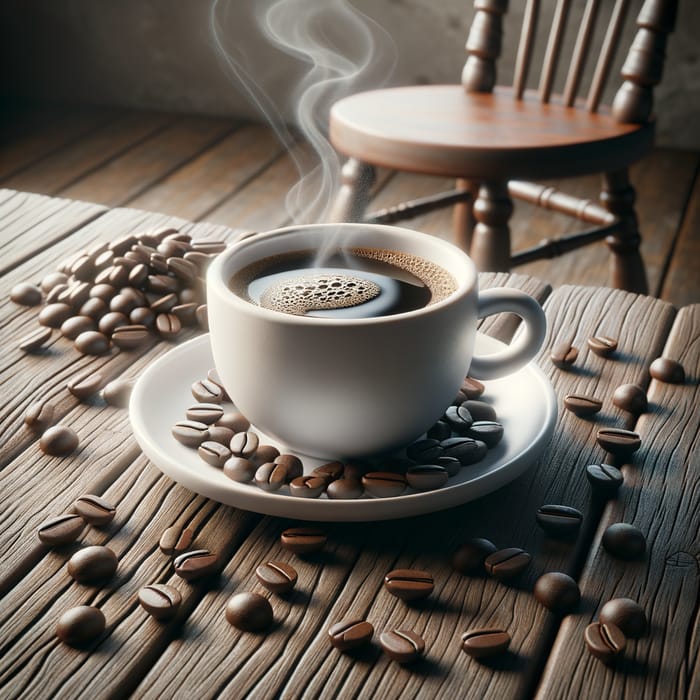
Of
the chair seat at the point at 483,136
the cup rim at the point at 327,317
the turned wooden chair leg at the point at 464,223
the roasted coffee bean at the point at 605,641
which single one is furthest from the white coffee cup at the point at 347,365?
the turned wooden chair leg at the point at 464,223

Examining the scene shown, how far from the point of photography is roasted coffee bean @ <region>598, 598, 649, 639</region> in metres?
0.59

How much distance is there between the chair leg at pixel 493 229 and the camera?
1730mm

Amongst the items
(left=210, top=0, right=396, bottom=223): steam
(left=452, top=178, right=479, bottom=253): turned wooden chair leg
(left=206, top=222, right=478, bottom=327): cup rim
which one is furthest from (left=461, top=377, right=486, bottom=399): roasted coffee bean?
(left=210, top=0, right=396, bottom=223): steam

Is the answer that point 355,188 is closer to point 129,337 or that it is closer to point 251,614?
point 129,337

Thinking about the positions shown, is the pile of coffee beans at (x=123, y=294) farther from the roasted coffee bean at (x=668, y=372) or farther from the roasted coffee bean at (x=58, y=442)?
the roasted coffee bean at (x=668, y=372)

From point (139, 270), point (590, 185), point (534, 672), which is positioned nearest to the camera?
point (534, 672)

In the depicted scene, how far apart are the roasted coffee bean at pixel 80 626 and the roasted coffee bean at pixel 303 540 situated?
14 centimetres

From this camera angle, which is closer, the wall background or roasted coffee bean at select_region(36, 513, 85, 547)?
roasted coffee bean at select_region(36, 513, 85, 547)

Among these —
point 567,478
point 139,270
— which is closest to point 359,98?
point 139,270

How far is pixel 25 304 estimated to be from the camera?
1.06 metres

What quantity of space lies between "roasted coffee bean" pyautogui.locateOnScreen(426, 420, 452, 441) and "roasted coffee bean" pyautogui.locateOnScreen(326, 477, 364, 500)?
104mm

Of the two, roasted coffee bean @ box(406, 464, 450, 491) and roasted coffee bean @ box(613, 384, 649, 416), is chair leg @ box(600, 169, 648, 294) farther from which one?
roasted coffee bean @ box(406, 464, 450, 491)

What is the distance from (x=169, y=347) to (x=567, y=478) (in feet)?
1.50

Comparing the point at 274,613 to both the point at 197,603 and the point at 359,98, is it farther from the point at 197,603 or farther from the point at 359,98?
the point at 359,98
